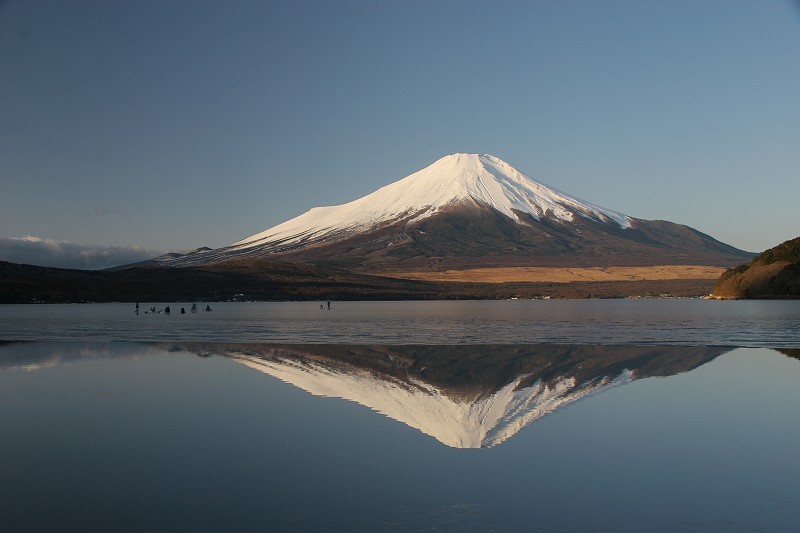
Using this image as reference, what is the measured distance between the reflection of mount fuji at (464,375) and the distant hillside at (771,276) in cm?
7630

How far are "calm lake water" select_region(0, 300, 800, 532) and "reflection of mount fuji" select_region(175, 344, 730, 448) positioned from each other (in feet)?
0.33

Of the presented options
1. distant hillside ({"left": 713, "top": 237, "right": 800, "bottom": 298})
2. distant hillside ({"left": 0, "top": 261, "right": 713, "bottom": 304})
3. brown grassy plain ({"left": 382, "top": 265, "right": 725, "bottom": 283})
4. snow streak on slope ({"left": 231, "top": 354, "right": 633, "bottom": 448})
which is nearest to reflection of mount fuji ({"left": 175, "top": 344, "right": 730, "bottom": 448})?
snow streak on slope ({"left": 231, "top": 354, "right": 633, "bottom": 448})

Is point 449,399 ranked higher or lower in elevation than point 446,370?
lower

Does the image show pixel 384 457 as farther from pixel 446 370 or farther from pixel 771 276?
pixel 771 276

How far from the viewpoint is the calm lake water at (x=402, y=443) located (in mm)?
8680

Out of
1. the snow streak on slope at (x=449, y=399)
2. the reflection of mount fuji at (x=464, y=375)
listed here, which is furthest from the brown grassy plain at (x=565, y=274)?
the snow streak on slope at (x=449, y=399)

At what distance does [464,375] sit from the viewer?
20625 millimetres

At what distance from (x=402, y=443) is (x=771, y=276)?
9680 centimetres

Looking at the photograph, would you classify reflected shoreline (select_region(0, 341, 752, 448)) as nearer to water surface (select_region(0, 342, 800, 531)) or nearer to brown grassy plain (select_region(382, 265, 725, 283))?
water surface (select_region(0, 342, 800, 531))

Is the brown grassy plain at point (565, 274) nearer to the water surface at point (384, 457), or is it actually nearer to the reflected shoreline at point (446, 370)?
the reflected shoreline at point (446, 370)

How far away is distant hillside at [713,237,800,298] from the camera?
314 feet

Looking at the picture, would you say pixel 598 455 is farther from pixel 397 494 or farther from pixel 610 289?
pixel 610 289

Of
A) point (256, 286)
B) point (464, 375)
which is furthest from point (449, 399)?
point (256, 286)

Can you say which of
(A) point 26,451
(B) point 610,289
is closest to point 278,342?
(A) point 26,451
